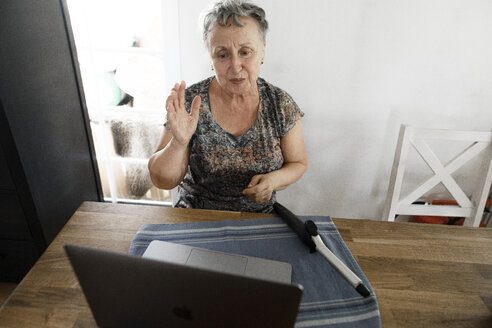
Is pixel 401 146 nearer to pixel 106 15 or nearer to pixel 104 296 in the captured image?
pixel 104 296

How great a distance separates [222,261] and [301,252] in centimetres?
21

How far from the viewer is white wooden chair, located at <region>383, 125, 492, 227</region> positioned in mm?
1313

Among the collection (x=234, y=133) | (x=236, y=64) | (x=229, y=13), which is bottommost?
(x=234, y=133)

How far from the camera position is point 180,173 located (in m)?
1.17

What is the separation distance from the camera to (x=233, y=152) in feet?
3.92

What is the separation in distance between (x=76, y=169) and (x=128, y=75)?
636 millimetres

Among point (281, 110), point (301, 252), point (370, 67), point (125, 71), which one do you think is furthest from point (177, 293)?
point (125, 71)

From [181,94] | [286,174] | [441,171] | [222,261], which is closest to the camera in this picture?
[222,261]

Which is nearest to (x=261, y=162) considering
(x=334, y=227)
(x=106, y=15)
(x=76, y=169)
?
(x=334, y=227)

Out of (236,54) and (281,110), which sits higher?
(236,54)

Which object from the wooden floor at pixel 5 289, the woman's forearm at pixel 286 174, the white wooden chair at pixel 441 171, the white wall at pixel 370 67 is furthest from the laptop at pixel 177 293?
the wooden floor at pixel 5 289

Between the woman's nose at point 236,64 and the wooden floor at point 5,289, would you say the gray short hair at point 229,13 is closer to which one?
the woman's nose at point 236,64

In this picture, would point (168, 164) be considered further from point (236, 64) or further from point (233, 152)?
point (236, 64)

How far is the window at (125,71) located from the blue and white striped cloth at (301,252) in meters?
1.16
